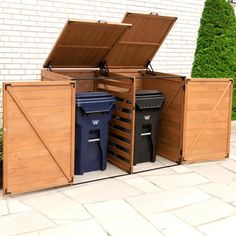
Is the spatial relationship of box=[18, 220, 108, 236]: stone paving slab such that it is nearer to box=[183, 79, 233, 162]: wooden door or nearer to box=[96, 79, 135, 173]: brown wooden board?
box=[96, 79, 135, 173]: brown wooden board

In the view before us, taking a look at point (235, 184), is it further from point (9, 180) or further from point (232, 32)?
point (232, 32)

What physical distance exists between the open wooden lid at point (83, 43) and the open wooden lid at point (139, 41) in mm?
206

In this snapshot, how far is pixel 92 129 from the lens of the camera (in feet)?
16.4

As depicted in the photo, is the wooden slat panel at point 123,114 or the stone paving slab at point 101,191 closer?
the stone paving slab at point 101,191

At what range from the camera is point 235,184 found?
500 centimetres

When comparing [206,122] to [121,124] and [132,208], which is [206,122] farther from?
[132,208]

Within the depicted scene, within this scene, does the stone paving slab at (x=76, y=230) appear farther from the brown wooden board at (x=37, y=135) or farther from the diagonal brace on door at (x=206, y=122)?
the diagonal brace on door at (x=206, y=122)

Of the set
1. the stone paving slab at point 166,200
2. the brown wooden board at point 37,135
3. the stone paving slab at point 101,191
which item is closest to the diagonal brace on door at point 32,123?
the brown wooden board at point 37,135

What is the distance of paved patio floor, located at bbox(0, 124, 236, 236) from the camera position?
3.71m

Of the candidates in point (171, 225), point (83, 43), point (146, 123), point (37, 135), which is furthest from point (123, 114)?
point (171, 225)

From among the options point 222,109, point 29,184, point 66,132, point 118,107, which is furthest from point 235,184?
point 29,184

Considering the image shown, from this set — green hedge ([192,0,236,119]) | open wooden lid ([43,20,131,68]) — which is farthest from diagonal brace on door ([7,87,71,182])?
green hedge ([192,0,236,119])

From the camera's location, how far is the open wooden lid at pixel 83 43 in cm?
502

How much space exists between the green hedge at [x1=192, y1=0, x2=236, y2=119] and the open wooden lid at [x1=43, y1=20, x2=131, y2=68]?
291cm
